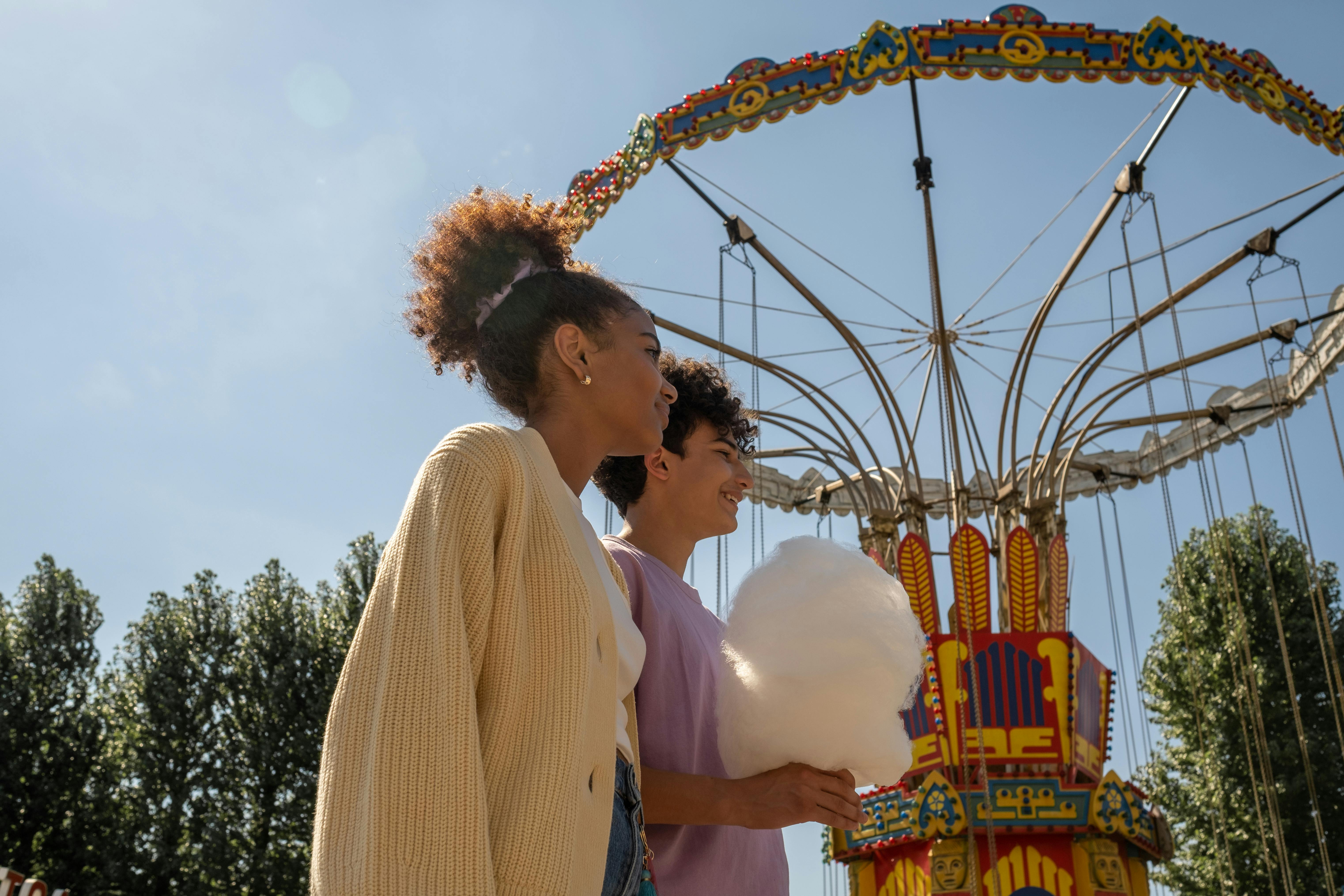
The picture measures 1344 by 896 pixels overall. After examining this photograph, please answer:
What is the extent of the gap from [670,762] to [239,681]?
15.6 metres

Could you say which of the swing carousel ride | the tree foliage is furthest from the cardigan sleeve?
the tree foliage

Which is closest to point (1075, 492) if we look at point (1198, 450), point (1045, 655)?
point (1198, 450)

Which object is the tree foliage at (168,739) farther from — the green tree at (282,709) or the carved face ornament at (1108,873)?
the carved face ornament at (1108,873)

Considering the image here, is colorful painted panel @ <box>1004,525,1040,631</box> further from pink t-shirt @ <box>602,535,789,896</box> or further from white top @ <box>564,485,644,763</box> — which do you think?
white top @ <box>564,485,644,763</box>

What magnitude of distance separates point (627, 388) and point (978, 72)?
647cm

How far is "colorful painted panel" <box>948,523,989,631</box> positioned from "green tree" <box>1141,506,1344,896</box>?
6.05 m

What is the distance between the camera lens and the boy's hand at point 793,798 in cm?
178

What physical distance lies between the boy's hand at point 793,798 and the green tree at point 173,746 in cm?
1410

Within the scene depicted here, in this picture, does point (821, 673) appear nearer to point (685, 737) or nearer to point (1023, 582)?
point (685, 737)

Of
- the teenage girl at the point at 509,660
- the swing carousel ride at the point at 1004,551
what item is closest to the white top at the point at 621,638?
the teenage girl at the point at 509,660

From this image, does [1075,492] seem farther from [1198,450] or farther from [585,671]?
[585,671]

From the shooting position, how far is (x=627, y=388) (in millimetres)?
1864

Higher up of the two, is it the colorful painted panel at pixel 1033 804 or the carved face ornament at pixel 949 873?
the colorful painted panel at pixel 1033 804

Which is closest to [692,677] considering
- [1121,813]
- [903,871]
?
[903,871]
